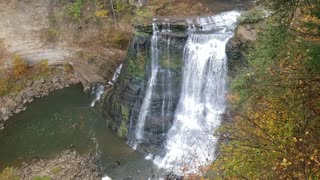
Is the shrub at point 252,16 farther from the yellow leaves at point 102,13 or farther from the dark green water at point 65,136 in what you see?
→ the yellow leaves at point 102,13

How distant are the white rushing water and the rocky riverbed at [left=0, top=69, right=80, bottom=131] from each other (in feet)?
36.3

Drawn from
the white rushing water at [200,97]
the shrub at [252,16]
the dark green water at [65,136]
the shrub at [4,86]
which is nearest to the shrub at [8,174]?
the dark green water at [65,136]

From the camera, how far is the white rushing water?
21.3m

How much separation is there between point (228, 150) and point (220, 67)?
440 inches

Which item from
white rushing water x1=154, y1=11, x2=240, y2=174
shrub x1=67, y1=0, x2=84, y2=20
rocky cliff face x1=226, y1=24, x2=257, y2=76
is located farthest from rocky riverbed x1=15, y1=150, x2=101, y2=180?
shrub x1=67, y1=0, x2=84, y2=20

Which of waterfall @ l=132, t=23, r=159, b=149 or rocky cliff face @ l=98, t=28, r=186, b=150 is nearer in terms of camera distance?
rocky cliff face @ l=98, t=28, r=186, b=150

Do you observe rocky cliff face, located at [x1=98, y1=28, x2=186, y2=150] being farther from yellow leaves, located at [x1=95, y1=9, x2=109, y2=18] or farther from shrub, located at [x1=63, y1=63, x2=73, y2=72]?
shrub, located at [x1=63, y1=63, x2=73, y2=72]

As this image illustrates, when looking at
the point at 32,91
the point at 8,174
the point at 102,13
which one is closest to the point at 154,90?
the point at 102,13

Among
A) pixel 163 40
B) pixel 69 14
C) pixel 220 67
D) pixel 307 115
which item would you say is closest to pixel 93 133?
pixel 163 40

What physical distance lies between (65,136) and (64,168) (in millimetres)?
3409

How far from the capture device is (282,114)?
10.7m

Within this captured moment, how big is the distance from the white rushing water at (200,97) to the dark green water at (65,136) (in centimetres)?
210

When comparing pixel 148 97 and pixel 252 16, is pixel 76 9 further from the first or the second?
pixel 252 16

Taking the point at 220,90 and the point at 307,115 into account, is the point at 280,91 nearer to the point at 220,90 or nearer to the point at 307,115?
the point at 307,115
